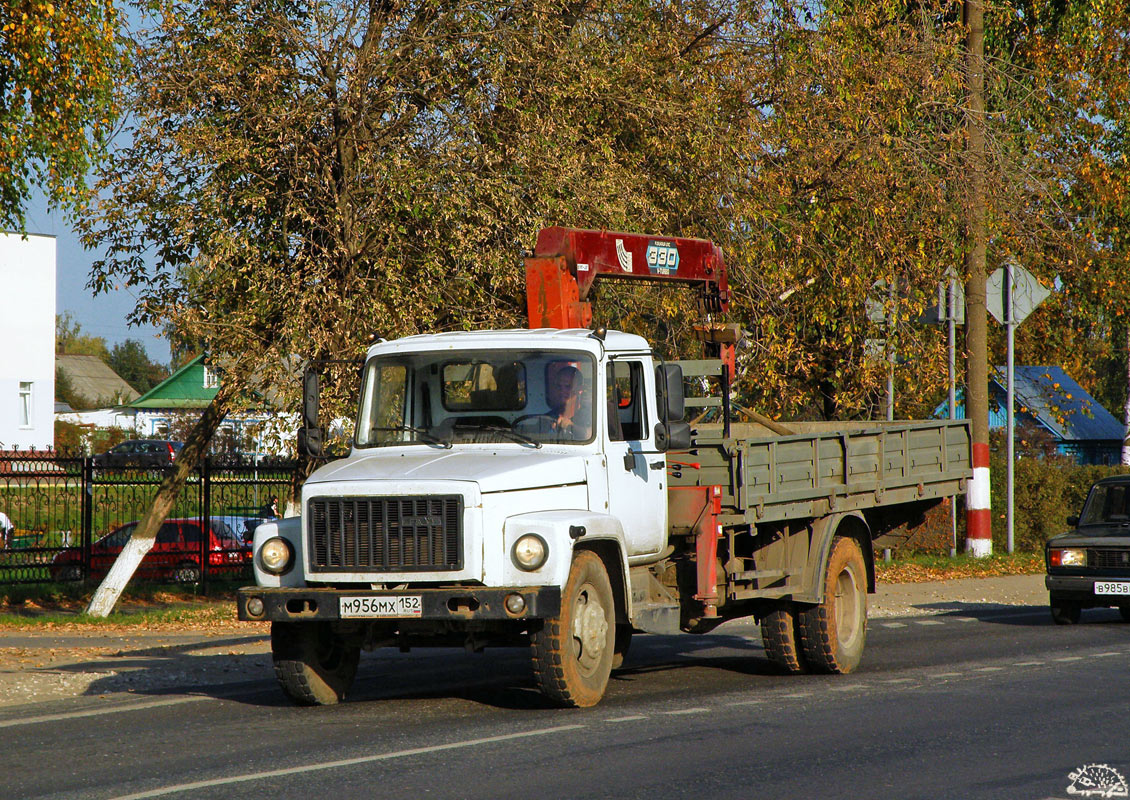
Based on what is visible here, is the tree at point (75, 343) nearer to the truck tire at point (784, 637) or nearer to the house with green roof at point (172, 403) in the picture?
the house with green roof at point (172, 403)

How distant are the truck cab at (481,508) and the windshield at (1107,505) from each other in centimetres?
887

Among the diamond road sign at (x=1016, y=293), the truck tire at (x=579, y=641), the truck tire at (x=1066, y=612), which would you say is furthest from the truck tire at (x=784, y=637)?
the diamond road sign at (x=1016, y=293)

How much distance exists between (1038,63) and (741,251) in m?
13.5

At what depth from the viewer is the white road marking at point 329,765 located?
696 cm

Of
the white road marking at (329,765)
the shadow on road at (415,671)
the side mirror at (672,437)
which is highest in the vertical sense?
the side mirror at (672,437)

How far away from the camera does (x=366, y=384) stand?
10438 millimetres

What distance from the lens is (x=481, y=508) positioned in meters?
8.81

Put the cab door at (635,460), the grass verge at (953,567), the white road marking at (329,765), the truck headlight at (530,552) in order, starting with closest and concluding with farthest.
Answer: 1. the white road marking at (329,765)
2. the truck headlight at (530,552)
3. the cab door at (635,460)
4. the grass verge at (953,567)

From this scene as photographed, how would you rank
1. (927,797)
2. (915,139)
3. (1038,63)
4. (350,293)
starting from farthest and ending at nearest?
(1038,63)
(915,139)
(350,293)
(927,797)

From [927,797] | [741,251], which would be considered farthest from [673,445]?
[741,251]

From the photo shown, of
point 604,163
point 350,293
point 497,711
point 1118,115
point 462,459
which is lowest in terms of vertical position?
point 497,711

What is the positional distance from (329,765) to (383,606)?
1.45m

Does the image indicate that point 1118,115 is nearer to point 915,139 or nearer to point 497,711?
point 915,139
